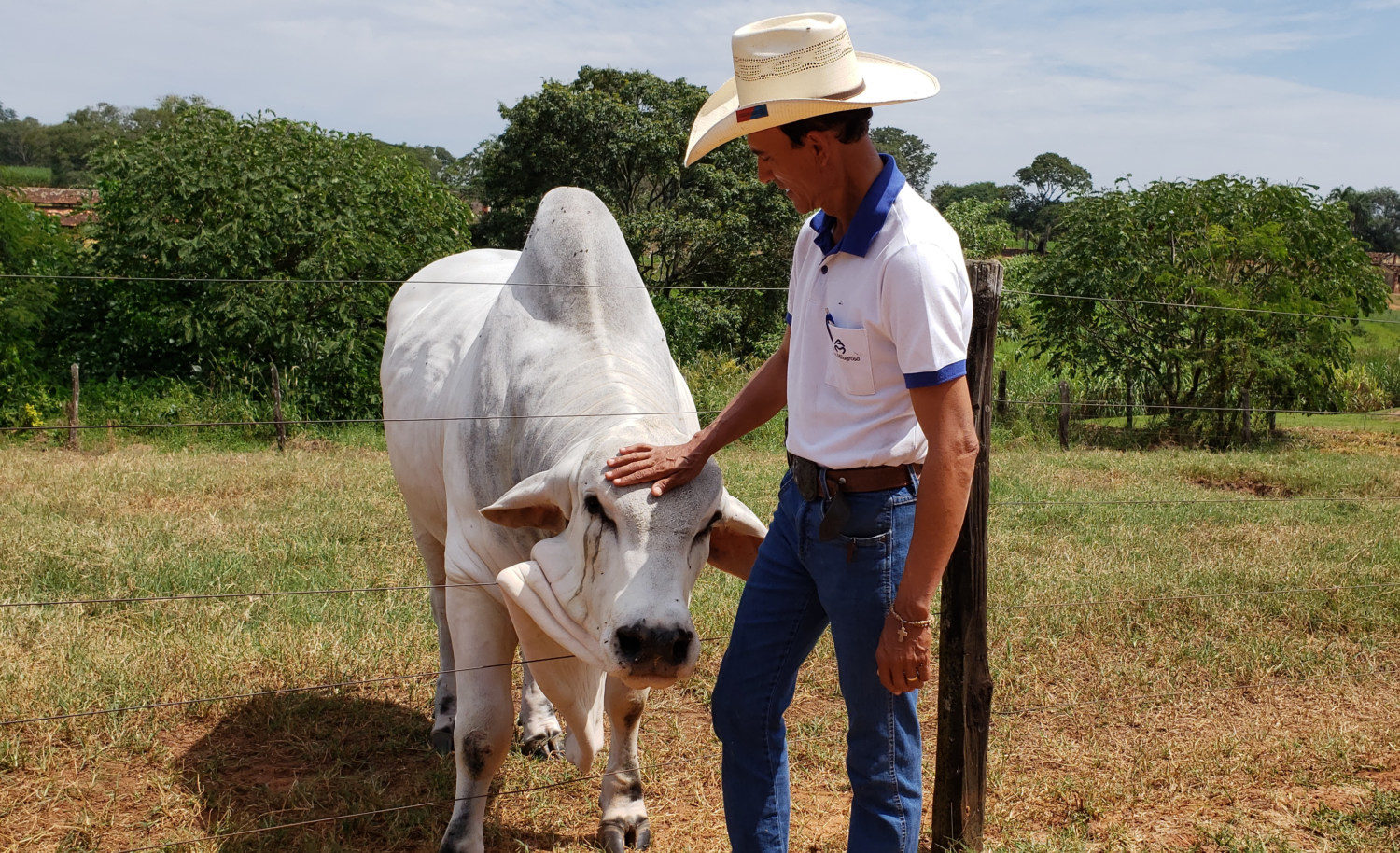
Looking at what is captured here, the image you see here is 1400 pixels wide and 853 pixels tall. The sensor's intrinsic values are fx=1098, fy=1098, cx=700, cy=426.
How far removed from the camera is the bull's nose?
2.40 m

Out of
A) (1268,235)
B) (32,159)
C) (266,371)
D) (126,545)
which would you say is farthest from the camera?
(32,159)

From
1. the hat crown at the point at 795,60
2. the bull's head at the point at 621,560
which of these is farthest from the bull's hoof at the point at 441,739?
the hat crown at the point at 795,60

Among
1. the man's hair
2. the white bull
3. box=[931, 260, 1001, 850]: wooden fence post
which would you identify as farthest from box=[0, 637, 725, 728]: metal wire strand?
the man's hair

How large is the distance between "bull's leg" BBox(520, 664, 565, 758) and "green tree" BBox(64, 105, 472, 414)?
8.50 meters

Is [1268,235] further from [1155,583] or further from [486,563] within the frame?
[486,563]

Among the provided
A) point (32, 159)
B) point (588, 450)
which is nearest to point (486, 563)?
point (588, 450)

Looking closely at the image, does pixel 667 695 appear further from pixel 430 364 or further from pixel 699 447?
pixel 699 447

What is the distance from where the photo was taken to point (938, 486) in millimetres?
2072

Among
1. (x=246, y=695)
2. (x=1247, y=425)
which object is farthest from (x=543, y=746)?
(x=1247, y=425)

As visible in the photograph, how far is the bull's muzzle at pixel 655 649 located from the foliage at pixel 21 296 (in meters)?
11.2

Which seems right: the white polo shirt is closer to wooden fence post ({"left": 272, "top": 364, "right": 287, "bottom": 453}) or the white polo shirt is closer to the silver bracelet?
the silver bracelet

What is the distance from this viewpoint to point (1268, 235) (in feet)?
42.4

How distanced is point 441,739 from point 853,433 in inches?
97.1

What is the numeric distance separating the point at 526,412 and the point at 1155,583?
12.5ft
